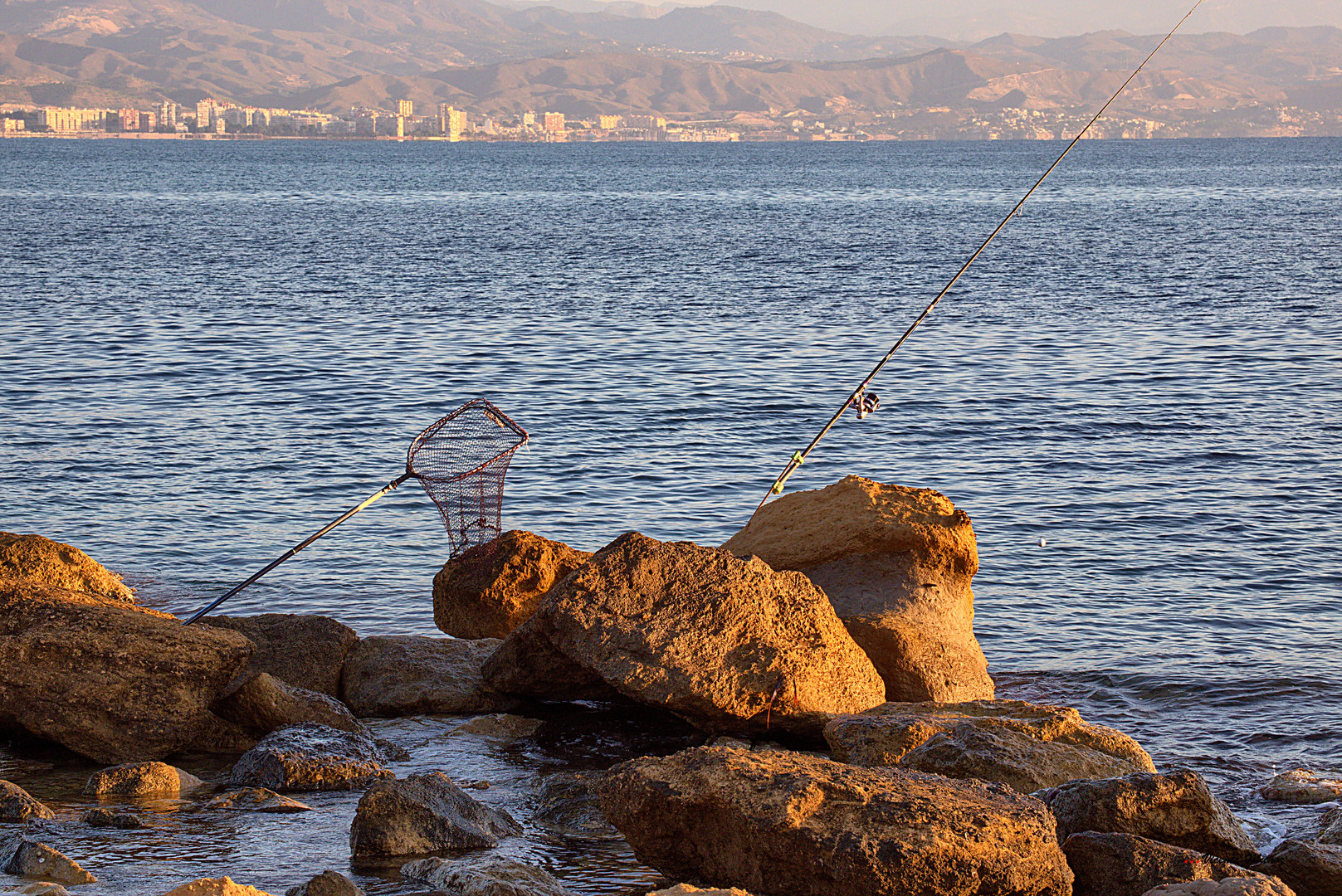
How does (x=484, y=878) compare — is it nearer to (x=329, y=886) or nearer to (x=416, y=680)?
(x=329, y=886)

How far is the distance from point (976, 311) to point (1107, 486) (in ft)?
55.9

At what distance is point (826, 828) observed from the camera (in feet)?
19.6

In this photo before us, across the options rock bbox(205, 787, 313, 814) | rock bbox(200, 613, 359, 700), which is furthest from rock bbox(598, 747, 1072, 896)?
rock bbox(200, 613, 359, 700)

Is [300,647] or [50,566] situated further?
[50,566]

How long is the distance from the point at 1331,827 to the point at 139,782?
7.04 metres

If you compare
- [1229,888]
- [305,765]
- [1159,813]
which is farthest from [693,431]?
[1229,888]

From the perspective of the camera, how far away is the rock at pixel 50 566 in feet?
34.4

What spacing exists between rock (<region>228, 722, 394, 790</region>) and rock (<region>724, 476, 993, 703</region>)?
12.6 ft

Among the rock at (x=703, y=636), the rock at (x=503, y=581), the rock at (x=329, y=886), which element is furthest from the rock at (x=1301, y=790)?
the rock at (x=329, y=886)

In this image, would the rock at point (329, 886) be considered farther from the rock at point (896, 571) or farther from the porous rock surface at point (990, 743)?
the rock at point (896, 571)

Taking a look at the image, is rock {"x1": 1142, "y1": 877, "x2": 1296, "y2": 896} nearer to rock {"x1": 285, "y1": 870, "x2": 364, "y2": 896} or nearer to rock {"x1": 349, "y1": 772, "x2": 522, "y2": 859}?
rock {"x1": 349, "y1": 772, "x2": 522, "y2": 859}

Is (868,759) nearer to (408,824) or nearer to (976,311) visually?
(408,824)

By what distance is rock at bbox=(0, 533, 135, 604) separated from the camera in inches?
413

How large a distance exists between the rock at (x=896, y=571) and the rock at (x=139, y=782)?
195 inches
